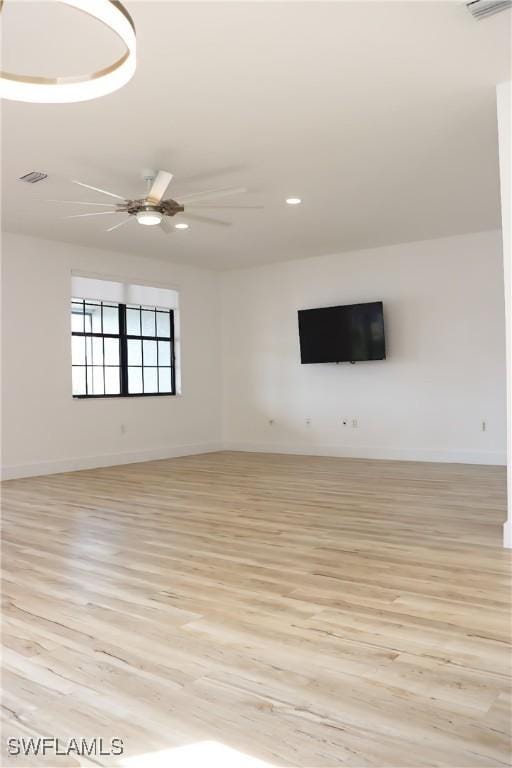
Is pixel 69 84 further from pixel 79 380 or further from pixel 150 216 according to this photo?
pixel 79 380

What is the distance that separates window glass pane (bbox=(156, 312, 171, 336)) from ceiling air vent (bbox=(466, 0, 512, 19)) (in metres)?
6.65

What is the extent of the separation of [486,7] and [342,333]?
5.63 metres

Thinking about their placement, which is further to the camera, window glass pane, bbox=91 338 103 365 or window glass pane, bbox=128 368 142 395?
window glass pane, bbox=128 368 142 395

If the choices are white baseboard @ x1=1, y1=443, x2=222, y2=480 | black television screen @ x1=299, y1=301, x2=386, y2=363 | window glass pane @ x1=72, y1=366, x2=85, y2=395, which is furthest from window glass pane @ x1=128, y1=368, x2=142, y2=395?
black television screen @ x1=299, y1=301, x2=386, y2=363

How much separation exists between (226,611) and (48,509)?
9.68 ft

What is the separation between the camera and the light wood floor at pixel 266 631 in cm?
171

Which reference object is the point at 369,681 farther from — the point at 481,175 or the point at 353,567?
the point at 481,175

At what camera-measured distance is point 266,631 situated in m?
2.46

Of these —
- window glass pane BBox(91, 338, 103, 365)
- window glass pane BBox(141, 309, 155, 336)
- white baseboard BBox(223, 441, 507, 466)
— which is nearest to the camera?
white baseboard BBox(223, 441, 507, 466)

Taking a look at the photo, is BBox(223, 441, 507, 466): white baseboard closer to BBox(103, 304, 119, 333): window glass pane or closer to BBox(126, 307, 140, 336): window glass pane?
BBox(126, 307, 140, 336): window glass pane

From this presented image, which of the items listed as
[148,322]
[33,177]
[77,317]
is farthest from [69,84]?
[148,322]

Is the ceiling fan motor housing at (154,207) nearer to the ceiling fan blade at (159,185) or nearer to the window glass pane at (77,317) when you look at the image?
the ceiling fan blade at (159,185)

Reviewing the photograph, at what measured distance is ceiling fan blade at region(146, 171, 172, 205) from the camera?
15.3 ft

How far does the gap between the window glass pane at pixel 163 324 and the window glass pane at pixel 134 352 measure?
452 millimetres
